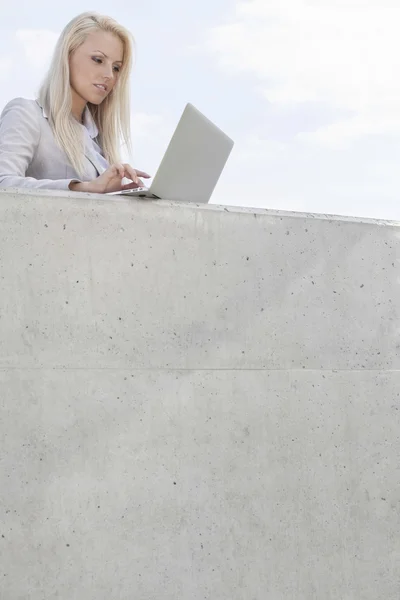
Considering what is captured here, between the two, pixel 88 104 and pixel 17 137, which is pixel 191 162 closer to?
pixel 17 137

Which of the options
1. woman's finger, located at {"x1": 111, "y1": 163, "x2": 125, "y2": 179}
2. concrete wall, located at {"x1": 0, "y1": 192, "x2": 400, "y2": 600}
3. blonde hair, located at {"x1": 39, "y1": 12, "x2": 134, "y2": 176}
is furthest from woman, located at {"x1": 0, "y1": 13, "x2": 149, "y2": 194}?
concrete wall, located at {"x1": 0, "y1": 192, "x2": 400, "y2": 600}

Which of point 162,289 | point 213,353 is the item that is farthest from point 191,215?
point 213,353

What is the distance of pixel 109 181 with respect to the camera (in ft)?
6.24

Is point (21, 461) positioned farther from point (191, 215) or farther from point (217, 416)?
point (191, 215)

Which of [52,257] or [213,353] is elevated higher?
[52,257]

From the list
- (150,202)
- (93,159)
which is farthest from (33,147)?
(150,202)

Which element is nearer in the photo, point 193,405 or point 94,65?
point 193,405

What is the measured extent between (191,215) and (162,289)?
0.59 ft

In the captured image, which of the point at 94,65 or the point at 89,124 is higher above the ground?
the point at 94,65

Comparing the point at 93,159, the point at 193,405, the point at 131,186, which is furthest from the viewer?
the point at 93,159

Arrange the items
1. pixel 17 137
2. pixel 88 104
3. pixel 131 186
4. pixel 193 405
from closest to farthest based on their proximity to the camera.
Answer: pixel 193 405 → pixel 131 186 → pixel 17 137 → pixel 88 104

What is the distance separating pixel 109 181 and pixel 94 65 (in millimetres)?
501

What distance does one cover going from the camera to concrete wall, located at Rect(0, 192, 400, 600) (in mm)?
1741

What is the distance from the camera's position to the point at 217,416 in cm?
188
